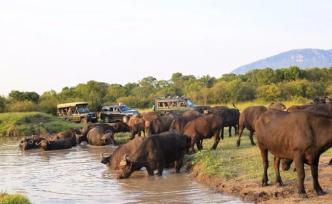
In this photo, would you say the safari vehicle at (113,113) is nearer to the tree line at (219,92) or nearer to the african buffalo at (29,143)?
the african buffalo at (29,143)

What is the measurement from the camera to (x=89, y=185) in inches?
610

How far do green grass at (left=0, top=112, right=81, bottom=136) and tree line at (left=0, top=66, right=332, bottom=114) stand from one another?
14.3 metres

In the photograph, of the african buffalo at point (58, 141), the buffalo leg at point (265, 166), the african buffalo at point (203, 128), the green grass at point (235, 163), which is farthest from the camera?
the african buffalo at point (58, 141)

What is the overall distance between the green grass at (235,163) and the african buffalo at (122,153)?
193 cm

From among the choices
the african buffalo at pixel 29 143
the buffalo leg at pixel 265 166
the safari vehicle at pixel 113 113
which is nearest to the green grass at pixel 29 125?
the safari vehicle at pixel 113 113

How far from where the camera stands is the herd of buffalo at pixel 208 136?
10.8 m

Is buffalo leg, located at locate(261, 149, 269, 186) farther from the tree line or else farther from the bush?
the bush

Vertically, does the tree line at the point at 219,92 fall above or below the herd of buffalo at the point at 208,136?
above

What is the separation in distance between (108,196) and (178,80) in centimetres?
8781

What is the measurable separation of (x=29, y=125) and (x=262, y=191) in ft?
99.6

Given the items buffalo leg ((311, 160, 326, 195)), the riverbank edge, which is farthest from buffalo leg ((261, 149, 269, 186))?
buffalo leg ((311, 160, 326, 195))

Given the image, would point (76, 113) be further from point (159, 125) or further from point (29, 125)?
point (159, 125)

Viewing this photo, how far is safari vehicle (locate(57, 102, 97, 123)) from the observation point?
1758 inches

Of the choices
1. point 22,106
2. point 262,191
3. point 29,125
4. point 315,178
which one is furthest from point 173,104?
point 315,178
